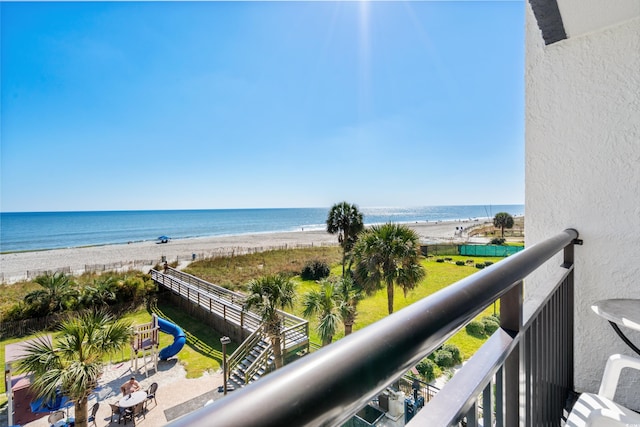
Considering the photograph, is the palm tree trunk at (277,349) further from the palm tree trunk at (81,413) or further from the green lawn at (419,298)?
the palm tree trunk at (81,413)

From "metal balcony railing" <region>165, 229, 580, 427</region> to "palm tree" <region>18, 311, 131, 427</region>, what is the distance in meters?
7.36

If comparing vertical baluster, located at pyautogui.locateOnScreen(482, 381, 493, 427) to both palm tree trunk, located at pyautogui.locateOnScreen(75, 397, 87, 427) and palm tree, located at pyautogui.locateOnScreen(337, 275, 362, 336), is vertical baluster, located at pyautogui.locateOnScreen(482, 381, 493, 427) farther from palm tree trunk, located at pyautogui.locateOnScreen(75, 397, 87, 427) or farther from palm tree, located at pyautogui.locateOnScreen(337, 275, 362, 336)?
palm tree trunk, located at pyautogui.locateOnScreen(75, 397, 87, 427)

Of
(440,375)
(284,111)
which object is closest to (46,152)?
(284,111)

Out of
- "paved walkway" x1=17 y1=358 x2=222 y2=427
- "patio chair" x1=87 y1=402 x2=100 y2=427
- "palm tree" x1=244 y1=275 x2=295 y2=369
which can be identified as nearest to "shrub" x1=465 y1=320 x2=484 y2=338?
"palm tree" x1=244 y1=275 x2=295 y2=369

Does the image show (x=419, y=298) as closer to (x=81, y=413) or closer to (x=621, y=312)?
(x=81, y=413)

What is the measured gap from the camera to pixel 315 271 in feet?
54.1

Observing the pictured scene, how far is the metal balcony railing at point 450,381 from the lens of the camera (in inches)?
8.6

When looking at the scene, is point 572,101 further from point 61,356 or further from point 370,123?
point 370,123

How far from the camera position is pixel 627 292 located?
4.88 ft

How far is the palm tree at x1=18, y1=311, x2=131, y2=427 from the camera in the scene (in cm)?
541

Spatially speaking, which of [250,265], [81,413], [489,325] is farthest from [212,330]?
[489,325]

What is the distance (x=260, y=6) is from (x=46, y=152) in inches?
1600

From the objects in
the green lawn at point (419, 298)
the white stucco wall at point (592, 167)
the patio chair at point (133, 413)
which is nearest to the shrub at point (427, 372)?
the green lawn at point (419, 298)

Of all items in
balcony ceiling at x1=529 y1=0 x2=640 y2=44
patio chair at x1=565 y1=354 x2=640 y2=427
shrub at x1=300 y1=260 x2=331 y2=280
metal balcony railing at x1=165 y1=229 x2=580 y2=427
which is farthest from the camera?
shrub at x1=300 y1=260 x2=331 y2=280
